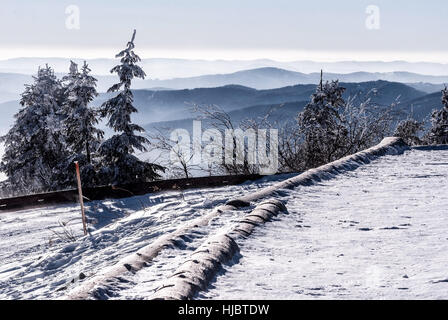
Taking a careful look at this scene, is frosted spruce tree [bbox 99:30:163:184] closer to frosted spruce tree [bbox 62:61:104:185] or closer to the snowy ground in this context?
frosted spruce tree [bbox 62:61:104:185]

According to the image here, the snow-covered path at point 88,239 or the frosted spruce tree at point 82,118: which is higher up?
the frosted spruce tree at point 82,118

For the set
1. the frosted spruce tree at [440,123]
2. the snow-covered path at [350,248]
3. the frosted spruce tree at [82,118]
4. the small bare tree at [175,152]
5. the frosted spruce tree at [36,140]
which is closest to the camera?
the snow-covered path at [350,248]

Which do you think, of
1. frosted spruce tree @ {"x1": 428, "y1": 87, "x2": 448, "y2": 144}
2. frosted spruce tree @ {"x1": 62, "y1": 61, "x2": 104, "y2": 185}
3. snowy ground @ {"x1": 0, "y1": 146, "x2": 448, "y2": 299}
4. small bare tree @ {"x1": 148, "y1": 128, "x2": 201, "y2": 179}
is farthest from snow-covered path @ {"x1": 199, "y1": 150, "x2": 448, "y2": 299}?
frosted spruce tree @ {"x1": 428, "y1": 87, "x2": 448, "y2": 144}

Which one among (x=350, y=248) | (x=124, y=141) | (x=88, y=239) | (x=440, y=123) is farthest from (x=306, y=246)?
(x=440, y=123)

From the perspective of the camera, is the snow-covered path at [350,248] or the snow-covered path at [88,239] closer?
the snow-covered path at [350,248]

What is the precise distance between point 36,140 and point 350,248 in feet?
83.3

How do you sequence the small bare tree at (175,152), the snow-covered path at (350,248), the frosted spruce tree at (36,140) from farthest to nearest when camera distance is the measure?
the frosted spruce tree at (36,140)
the small bare tree at (175,152)
the snow-covered path at (350,248)

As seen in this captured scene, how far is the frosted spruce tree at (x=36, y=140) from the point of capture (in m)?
26.1

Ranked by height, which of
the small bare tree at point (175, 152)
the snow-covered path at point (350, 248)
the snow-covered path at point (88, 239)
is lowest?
the snow-covered path at point (88, 239)

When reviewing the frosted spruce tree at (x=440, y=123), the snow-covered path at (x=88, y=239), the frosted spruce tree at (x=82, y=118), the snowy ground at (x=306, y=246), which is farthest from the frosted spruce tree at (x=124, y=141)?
the frosted spruce tree at (x=440, y=123)

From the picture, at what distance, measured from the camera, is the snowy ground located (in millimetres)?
3113

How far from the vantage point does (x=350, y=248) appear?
12.7ft

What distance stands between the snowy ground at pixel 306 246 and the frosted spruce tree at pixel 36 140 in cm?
1863

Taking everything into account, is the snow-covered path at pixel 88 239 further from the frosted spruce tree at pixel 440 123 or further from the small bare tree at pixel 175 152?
the frosted spruce tree at pixel 440 123
